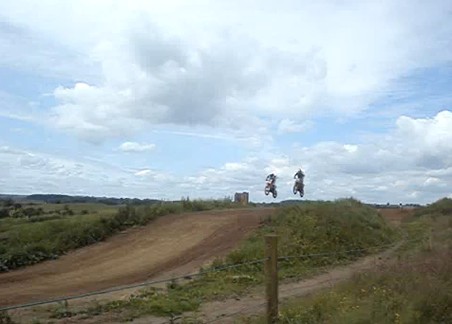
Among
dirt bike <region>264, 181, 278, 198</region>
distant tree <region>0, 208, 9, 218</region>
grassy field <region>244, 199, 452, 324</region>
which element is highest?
dirt bike <region>264, 181, 278, 198</region>

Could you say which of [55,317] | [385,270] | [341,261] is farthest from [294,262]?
[55,317]

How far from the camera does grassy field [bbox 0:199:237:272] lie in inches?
719

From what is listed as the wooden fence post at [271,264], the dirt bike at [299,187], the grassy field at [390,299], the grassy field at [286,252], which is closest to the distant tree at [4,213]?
the grassy field at [286,252]

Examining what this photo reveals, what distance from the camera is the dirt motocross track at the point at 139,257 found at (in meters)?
14.7

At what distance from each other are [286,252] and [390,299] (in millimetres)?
8874

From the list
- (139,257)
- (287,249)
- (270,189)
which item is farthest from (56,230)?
(270,189)

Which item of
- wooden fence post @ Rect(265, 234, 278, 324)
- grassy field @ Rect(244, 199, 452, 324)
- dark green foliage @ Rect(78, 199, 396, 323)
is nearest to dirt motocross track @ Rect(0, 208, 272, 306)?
dark green foliage @ Rect(78, 199, 396, 323)

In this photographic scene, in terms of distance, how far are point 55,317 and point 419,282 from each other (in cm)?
611

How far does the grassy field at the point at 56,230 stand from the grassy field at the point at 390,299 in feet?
32.6

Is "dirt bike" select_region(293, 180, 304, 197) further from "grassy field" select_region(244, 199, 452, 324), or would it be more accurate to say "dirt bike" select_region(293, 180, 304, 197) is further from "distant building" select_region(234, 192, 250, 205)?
"grassy field" select_region(244, 199, 452, 324)

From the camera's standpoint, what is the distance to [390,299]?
9516 mm

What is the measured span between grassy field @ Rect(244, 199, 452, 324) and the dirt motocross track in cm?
586

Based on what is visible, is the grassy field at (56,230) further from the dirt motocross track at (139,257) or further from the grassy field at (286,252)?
the grassy field at (286,252)

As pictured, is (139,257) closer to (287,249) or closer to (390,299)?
(287,249)
